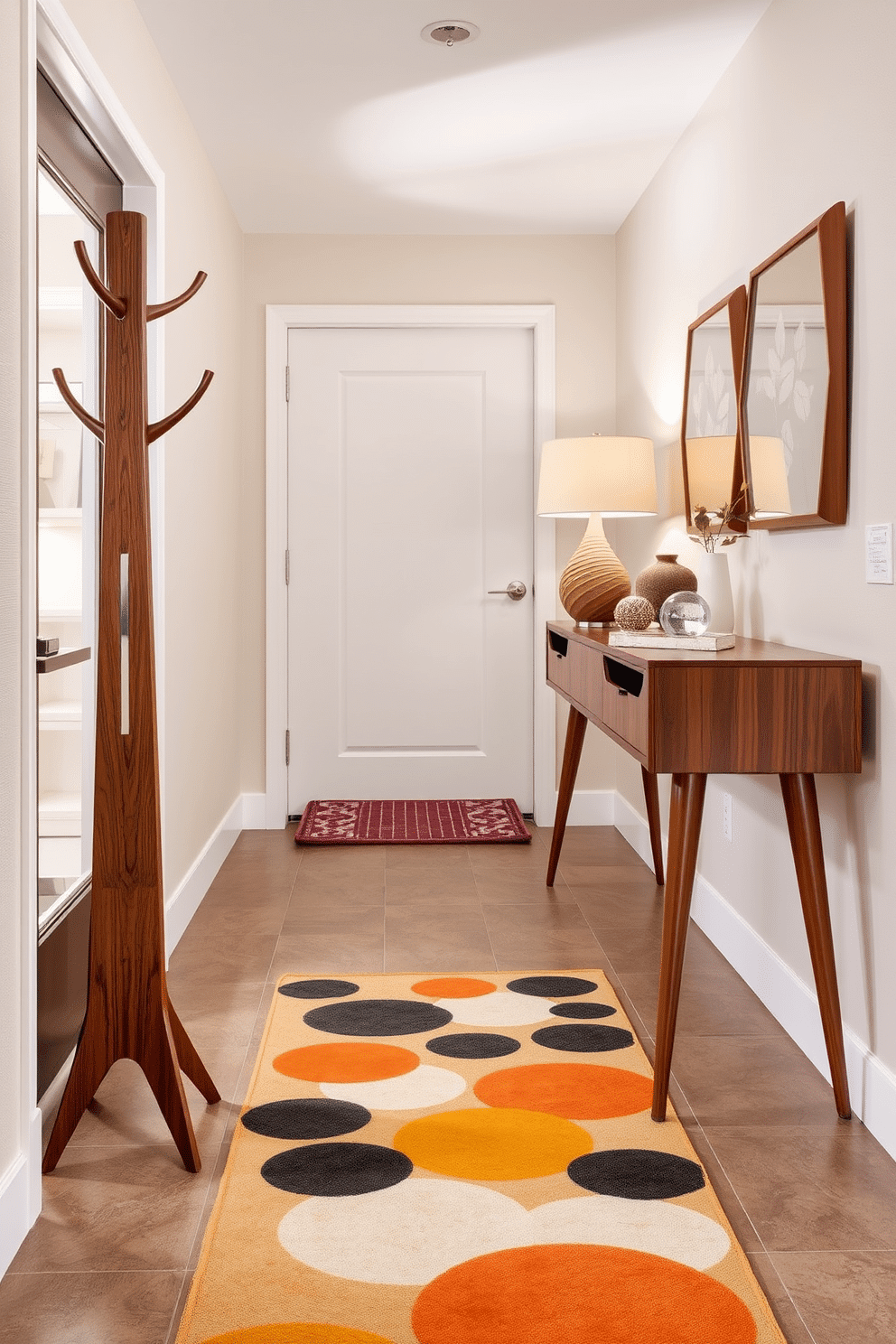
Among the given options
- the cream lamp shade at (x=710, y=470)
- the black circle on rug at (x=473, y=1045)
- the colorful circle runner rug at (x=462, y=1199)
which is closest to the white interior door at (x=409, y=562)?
the cream lamp shade at (x=710, y=470)

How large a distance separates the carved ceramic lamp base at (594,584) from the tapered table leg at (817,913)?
1.36 m

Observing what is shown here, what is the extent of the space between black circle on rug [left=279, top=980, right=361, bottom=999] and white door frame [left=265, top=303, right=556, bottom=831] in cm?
182

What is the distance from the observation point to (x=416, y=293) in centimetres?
450

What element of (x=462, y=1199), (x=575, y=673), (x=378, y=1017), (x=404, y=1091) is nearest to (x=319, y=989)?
(x=378, y=1017)

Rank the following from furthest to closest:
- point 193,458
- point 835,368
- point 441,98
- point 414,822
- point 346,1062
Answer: point 414,822 < point 193,458 < point 441,98 < point 346,1062 < point 835,368

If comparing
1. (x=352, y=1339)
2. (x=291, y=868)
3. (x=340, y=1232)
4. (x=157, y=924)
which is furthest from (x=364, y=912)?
(x=352, y=1339)

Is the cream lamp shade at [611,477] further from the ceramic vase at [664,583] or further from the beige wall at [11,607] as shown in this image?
the beige wall at [11,607]

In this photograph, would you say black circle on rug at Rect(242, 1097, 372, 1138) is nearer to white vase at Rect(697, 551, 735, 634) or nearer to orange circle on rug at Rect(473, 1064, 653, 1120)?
orange circle on rug at Rect(473, 1064, 653, 1120)

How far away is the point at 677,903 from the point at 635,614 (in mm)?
919

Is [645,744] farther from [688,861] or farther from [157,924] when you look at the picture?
[157,924]

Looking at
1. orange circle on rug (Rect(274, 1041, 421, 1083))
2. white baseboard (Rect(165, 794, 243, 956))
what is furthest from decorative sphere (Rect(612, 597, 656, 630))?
white baseboard (Rect(165, 794, 243, 956))

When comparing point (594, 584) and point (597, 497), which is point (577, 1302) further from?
point (597, 497)

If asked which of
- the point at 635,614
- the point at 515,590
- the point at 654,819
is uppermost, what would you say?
the point at 515,590

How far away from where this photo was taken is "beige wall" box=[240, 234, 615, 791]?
448 cm
